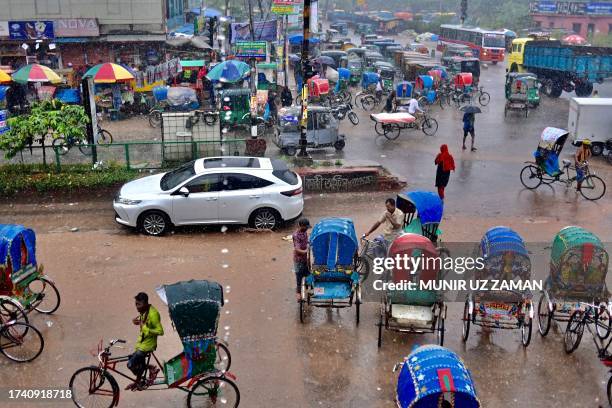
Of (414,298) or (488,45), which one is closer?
(414,298)

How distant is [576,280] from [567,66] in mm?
25252

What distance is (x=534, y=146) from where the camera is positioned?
21422mm

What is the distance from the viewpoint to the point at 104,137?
21188 mm

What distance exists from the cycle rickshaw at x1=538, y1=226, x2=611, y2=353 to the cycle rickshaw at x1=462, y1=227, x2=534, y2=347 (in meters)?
0.47

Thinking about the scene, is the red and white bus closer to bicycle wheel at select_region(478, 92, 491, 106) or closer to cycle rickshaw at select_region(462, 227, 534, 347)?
bicycle wheel at select_region(478, 92, 491, 106)

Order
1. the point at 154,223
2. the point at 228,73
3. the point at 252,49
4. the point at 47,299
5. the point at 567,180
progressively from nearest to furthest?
1. the point at 47,299
2. the point at 154,223
3. the point at 567,180
4. the point at 228,73
5. the point at 252,49

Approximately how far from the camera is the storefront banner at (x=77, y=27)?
1164 inches

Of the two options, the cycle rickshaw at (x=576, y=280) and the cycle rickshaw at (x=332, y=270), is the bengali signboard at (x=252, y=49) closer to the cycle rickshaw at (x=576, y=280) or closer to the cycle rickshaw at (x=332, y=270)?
the cycle rickshaw at (x=332, y=270)

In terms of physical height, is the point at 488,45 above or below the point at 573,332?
above

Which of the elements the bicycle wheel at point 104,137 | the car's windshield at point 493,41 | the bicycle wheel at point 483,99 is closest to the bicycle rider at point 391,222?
the bicycle wheel at point 104,137

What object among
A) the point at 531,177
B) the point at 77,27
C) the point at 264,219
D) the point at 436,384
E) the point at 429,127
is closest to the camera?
the point at 436,384

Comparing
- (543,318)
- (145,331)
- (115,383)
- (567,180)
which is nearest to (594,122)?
(567,180)

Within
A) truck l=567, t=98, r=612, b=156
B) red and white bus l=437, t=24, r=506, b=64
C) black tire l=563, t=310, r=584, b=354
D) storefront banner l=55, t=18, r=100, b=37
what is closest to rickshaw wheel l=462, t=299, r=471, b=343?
black tire l=563, t=310, r=584, b=354

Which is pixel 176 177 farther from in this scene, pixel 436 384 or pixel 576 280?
pixel 436 384
